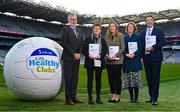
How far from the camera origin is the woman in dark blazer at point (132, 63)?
9.32 metres

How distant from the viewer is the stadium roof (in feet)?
194

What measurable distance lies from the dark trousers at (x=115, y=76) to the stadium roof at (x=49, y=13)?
44701 millimetres

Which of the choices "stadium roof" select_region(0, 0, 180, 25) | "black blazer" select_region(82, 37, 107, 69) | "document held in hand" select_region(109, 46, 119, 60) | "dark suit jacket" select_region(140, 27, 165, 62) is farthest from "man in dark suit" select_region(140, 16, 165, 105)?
"stadium roof" select_region(0, 0, 180, 25)

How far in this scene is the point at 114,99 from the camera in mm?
9227

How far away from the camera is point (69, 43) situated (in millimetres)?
8977

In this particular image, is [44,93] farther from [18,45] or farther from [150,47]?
[150,47]

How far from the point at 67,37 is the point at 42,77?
1224mm

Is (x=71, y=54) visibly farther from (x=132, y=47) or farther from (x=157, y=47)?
(x=157, y=47)

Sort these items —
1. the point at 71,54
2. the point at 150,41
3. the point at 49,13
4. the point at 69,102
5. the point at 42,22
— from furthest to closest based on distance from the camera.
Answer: the point at 42,22 → the point at 49,13 → the point at 150,41 → the point at 71,54 → the point at 69,102

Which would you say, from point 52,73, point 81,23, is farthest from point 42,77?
point 81,23

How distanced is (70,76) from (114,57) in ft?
3.95

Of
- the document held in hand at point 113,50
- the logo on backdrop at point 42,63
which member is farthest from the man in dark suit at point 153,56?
the logo on backdrop at point 42,63

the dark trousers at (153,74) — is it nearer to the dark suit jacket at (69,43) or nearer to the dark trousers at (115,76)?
the dark trousers at (115,76)

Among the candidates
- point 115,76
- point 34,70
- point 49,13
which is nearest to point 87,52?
point 115,76
